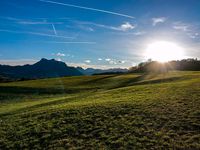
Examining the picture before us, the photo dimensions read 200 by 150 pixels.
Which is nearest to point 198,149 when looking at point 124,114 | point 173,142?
point 173,142

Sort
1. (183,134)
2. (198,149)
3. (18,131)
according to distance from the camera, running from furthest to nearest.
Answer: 1. (18,131)
2. (183,134)
3. (198,149)

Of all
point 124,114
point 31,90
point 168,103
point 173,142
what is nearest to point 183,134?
point 173,142

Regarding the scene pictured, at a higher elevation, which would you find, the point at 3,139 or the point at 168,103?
the point at 168,103

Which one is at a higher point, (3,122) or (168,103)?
(168,103)

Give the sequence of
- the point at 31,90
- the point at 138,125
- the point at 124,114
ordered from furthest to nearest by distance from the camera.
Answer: the point at 31,90
the point at 124,114
the point at 138,125

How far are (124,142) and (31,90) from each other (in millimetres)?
49149

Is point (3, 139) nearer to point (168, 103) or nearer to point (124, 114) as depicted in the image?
point (124, 114)

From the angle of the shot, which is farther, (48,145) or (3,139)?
(3,139)

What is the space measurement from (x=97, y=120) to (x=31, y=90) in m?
44.0

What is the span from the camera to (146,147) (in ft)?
46.2

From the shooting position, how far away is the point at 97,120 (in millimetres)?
19797

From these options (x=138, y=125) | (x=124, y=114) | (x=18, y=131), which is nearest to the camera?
(x=138, y=125)

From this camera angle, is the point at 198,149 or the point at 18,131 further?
the point at 18,131

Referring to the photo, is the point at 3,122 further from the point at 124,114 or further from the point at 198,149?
the point at 198,149
